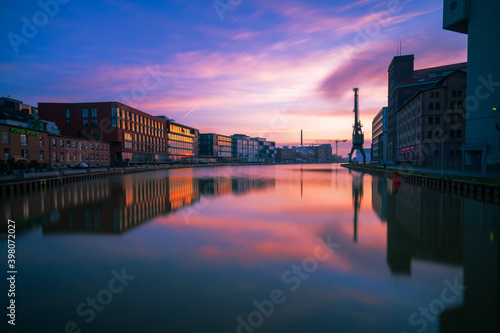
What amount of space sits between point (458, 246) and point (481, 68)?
4860 cm

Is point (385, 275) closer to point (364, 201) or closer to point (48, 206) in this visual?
point (364, 201)

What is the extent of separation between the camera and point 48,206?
790 inches

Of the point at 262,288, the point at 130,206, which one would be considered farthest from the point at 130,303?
the point at 130,206

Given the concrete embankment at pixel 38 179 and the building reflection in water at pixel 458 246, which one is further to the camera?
the concrete embankment at pixel 38 179

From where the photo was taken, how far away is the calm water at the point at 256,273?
5.99m

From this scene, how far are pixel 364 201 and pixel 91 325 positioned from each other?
2229 cm

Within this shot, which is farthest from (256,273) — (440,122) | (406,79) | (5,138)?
(406,79)

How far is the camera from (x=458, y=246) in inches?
428

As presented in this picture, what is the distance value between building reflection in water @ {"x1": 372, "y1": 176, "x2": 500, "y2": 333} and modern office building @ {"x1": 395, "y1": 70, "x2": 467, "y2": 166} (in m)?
45.5

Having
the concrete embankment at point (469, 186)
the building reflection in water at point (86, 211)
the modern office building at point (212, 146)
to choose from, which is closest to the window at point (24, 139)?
the building reflection in water at point (86, 211)

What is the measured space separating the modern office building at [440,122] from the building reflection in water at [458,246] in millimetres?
45526

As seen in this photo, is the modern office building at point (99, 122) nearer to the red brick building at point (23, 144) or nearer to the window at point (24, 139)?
the red brick building at point (23, 144)

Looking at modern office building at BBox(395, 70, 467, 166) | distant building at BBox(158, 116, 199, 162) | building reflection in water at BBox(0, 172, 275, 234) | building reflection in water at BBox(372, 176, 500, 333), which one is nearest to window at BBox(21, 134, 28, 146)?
building reflection in water at BBox(0, 172, 275, 234)

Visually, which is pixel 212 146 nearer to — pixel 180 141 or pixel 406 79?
pixel 180 141
